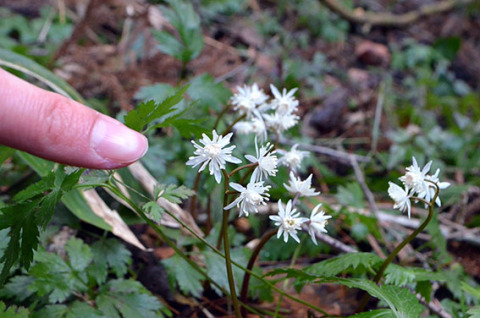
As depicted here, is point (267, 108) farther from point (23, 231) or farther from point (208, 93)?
point (23, 231)

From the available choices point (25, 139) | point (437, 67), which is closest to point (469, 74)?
point (437, 67)

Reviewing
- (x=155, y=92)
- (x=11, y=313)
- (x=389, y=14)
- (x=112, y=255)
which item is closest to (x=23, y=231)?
(x=11, y=313)

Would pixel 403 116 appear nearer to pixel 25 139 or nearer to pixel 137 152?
pixel 137 152

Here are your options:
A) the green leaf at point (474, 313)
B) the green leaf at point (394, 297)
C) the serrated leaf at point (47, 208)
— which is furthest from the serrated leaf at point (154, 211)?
the green leaf at point (474, 313)

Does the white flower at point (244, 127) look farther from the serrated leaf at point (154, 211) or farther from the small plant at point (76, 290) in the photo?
the small plant at point (76, 290)

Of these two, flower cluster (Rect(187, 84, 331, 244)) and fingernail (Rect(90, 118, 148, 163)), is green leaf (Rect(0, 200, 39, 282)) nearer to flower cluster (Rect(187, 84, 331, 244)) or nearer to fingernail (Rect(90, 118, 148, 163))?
fingernail (Rect(90, 118, 148, 163))

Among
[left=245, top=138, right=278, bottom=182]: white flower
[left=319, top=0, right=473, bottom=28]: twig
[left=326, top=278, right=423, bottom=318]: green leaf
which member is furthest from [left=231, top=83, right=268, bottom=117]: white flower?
[left=319, top=0, right=473, bottom=28]: twig
